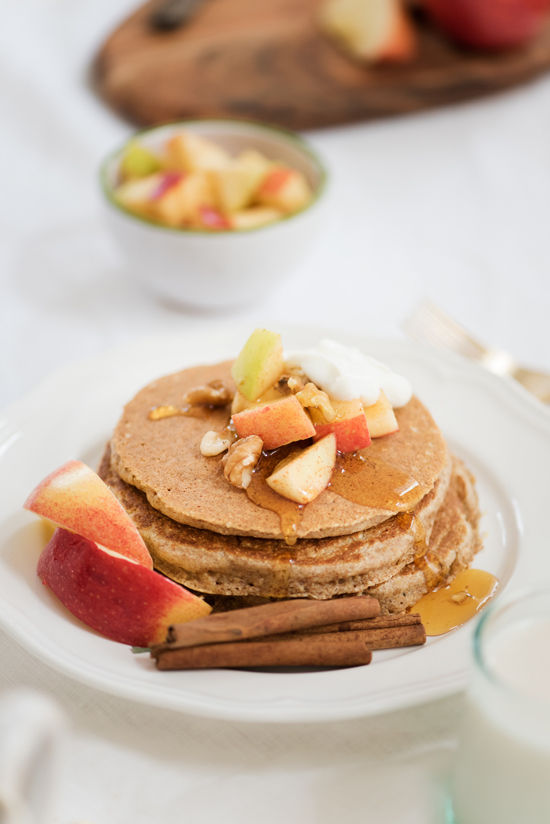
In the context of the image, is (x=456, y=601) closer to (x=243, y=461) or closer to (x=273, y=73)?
(x=243, y=461)

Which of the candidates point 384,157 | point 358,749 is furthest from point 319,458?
point 384,157

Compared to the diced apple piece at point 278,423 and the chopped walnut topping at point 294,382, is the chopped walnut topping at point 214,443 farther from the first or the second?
the chopped walnut topping at point 294,382

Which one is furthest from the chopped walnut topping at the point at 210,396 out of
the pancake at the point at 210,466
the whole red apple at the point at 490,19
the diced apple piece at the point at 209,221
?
the whole red apple at the point at 490,19

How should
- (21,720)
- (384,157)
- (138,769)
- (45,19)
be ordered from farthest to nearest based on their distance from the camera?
1. (45,19)
2. (384,157)
3. (138,769)
4. (21,720)

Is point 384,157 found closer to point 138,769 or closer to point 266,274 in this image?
point 266,274

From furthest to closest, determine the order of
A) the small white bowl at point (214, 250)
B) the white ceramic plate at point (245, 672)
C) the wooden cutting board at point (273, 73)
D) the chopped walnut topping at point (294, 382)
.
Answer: the wooden cutting board at point (273, 73), the small white bowl at point (214, 250), the chopped walnut topping at point (294, 382), the white ceramic plate at point (245, 672)

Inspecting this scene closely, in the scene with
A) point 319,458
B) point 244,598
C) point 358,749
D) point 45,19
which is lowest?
point 358,749

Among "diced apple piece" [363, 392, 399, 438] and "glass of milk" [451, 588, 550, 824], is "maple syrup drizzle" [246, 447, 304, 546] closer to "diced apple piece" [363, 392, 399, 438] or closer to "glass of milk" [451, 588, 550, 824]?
"diced apple piece" [363, 392, 399, 438]
